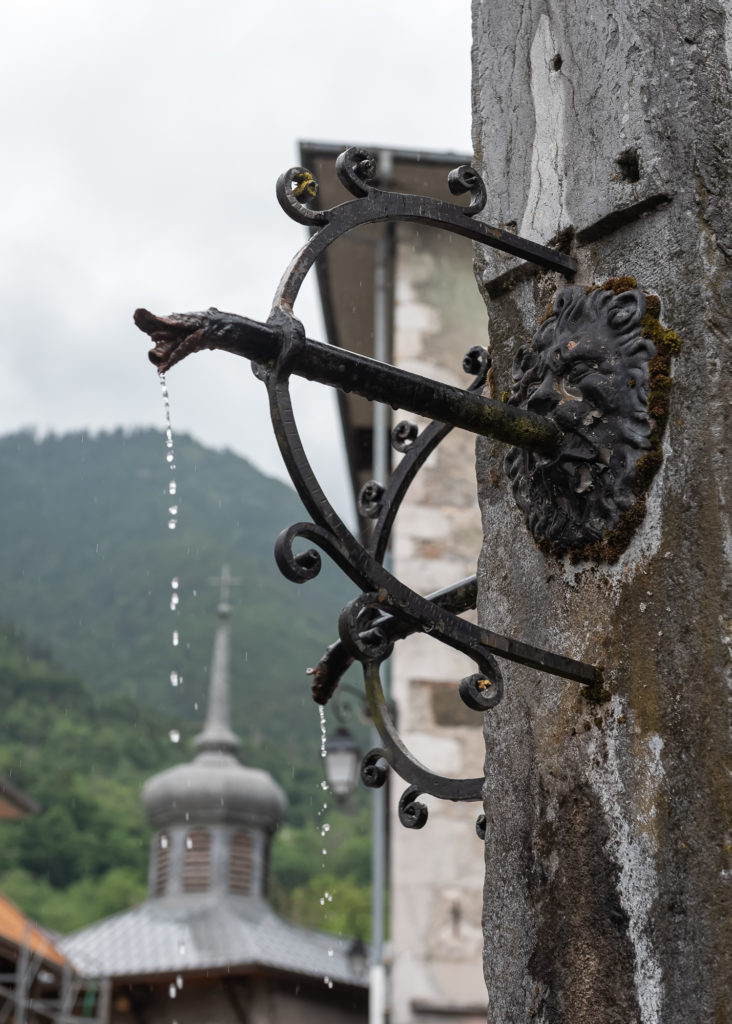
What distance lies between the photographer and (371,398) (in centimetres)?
188

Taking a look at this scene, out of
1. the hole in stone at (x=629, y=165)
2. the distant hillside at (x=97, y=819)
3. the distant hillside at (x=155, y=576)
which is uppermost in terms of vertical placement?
the distant hillside at (x=155, y=576)

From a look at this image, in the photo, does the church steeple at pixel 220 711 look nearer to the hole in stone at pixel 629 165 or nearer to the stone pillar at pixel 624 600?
the stone pillar at pixel 624 600

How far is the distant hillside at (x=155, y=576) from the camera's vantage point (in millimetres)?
60812

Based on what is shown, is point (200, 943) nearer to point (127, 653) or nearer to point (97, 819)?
point (97, 819)

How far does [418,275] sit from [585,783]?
880 centimetres

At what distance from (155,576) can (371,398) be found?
68.5 m

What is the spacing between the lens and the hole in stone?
207 cm

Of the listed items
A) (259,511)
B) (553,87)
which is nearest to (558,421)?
(553,87)

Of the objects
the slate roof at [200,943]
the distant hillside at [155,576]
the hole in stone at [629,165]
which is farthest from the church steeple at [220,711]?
the hole in stone at [629,165]

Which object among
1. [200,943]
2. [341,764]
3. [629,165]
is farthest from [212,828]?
[629,165]

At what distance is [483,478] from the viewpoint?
2312mm

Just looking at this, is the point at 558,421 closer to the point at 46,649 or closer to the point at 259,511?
the point at 46,649

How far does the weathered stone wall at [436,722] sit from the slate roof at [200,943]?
1671 cm

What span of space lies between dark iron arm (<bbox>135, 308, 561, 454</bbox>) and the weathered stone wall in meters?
6.85
